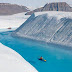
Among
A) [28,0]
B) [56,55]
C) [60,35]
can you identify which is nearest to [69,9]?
[60,35]

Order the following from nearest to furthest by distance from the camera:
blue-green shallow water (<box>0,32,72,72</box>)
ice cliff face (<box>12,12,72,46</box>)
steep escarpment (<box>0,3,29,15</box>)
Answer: blue-green shallow water (<box>0,32,72,72</box>) → ice cliff face (<box>12,12,72,46</box>) → steep escarpment (<box>0,3,29,15</box>)

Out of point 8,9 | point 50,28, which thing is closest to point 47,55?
point 50,28

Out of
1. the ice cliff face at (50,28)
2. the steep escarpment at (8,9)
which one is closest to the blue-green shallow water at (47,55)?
the ice cliff face at (50,28)

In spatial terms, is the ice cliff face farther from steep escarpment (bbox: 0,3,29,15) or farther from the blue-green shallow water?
steep escarpment (bbox: 0,3,29,15)

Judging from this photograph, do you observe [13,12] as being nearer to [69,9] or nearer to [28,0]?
[69,9]

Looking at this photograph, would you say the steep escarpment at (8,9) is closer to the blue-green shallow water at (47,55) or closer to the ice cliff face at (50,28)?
the ice cliff face at (50,28)

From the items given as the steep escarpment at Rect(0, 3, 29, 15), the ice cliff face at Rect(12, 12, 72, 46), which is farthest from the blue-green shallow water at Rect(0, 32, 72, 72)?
the steep escarpment at Rect(0, 3, 29, 15)
